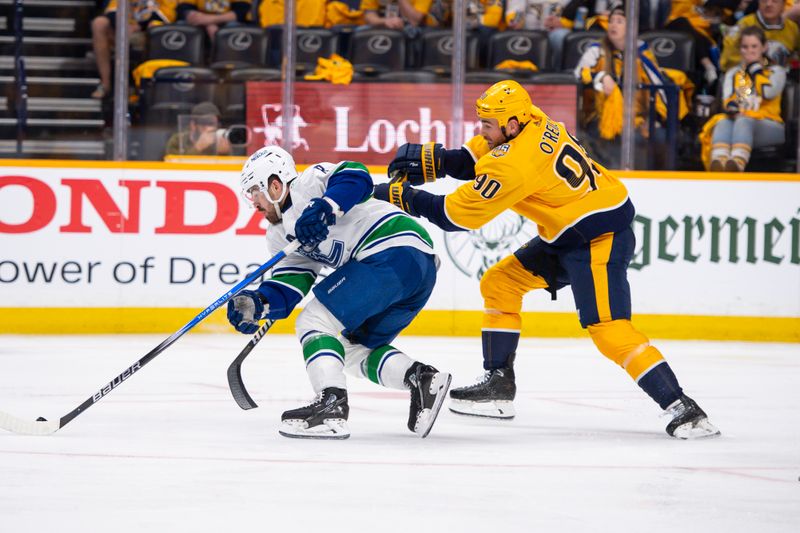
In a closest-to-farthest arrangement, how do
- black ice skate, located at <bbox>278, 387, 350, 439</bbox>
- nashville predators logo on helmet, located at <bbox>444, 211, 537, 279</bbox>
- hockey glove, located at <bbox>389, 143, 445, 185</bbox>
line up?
1. black ice skate, located at <bbox>278, 387, 350, 439</bbox>
2. hockey glove, located at <bbox>389, 143, 445, 185</bbox>
3. nashville predators logo on helmet, located at <bbox>444, 211, 537, 279</bbox>

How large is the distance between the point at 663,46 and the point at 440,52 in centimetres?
126

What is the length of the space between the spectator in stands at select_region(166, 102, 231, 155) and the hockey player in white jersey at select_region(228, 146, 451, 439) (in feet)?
10.8

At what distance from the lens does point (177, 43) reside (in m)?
7.27

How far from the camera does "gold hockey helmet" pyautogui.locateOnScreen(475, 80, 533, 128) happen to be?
405cm

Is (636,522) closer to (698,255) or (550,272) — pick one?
(550,272)

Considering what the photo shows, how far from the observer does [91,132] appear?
23.4ft

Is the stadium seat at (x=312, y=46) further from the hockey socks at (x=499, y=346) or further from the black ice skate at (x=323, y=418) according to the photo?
the black ice skate at (x=323, y=418)

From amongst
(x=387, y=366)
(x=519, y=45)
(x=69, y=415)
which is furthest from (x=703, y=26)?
(x=69, y=415)

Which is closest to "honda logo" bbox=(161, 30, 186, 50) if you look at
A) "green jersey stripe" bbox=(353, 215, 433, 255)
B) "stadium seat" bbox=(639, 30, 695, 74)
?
"stadium seat" bbox=(639, 30, 695, 74)

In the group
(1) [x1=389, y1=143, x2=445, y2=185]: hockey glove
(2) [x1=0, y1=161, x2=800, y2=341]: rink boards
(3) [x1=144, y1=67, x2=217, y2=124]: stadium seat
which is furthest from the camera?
(3) [x1=144, y1=67, x2=217, y2=124]: stadium seat

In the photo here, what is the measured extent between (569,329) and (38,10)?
3461mm

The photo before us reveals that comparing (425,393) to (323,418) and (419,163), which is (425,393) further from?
(419,163)

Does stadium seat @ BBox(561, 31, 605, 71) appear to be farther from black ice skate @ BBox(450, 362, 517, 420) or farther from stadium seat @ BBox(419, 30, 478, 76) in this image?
black ice skate @ BBox(450, 362, 517, 420)

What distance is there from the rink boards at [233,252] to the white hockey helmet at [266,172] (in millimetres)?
3210
